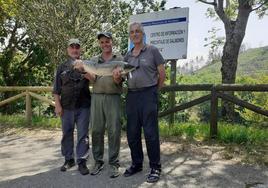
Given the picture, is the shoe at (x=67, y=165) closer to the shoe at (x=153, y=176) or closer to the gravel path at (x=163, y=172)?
the gravel path at (x=163, y=172)

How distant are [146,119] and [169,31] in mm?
3263

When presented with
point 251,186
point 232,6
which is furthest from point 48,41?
point 251,186

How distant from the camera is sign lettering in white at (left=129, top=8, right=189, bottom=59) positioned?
7.90 metres

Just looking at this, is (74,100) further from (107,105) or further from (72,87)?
(107,105)

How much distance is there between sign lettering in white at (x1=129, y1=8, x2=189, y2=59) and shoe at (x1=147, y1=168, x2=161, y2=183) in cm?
309

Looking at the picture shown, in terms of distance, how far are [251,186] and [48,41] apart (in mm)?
11346

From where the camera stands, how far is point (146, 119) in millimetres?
5277

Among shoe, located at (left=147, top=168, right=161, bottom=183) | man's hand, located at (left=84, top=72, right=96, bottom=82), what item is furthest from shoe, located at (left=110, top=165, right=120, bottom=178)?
man's hand, located at (left=84, top=72, right=96, bottom=82)

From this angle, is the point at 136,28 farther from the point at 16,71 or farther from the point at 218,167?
the point at 16,71

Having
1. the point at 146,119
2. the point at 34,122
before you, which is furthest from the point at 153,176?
the point at 34,122

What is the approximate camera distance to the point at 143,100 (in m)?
5.27

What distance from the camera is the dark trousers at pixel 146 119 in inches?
207

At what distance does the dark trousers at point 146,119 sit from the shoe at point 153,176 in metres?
0.06

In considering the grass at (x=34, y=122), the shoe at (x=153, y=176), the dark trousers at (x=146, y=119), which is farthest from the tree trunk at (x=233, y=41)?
the shoe at (x=153, y=176)
